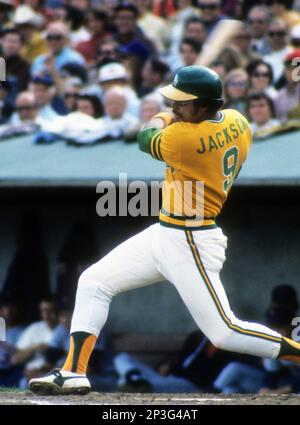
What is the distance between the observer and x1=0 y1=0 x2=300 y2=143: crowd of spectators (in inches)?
347

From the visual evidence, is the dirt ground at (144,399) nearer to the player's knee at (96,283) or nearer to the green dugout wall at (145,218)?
the player's knee at (96,283)

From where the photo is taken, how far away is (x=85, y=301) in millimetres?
5395

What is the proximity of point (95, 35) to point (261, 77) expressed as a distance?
2396 millimetres

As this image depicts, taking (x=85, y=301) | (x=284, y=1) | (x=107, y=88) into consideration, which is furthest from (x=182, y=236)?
(x=284, y=1)

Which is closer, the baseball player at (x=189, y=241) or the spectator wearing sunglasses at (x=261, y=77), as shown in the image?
the baseball player at (x=189, y=241)

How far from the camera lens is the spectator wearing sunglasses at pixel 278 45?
941 cm

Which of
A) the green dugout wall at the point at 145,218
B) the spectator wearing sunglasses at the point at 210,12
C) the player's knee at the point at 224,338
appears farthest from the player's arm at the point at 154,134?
the spectator wearing sunglasses at the point at 210,12

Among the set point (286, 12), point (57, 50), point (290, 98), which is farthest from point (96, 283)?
point (57, 50)

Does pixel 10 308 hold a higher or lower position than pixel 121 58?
lower

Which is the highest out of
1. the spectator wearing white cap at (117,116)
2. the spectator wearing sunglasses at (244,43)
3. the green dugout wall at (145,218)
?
the spectator wearing sunglasses at (244,43)

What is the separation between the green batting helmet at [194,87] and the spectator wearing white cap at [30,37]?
5794 mm

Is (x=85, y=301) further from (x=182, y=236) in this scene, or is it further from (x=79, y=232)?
(x=79, y=232)

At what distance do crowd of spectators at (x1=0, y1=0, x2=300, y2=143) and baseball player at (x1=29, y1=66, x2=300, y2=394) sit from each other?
3253mm
